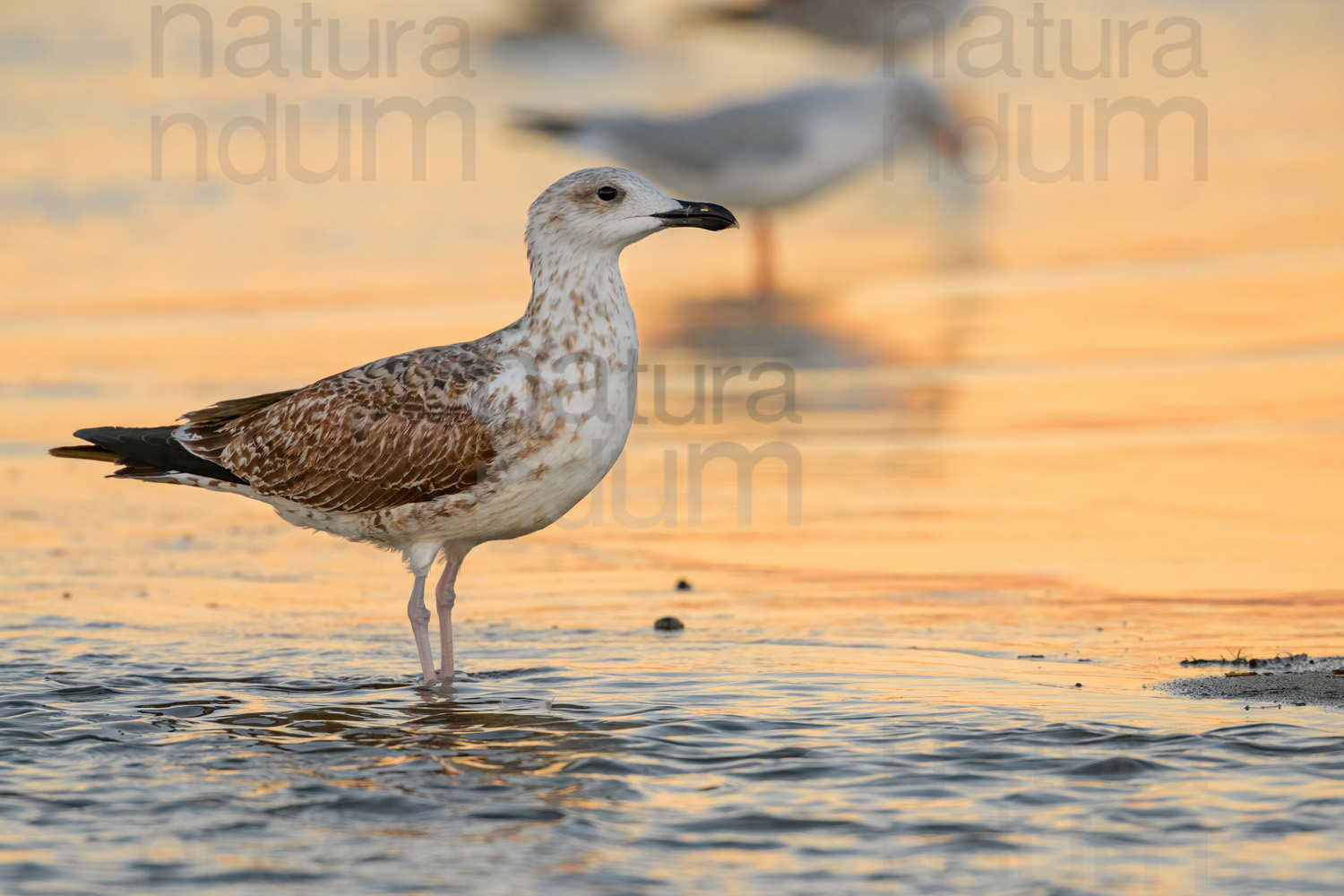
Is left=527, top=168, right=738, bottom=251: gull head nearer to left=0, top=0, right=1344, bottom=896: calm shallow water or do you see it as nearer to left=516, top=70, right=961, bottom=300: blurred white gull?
left=0, top=0, right=1344, bottom=896: calm shallow water

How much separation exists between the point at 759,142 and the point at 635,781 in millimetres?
10532

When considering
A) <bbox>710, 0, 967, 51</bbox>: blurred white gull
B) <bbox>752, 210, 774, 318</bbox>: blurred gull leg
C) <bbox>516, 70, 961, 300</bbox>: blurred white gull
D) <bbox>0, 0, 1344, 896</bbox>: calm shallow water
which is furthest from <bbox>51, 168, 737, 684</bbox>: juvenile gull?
<bbox>710, 0, 967, 51</bbox>: blurred white gull

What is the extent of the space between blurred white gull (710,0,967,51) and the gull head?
13585mm

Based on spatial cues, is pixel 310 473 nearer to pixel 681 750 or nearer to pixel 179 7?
pixel 681 750

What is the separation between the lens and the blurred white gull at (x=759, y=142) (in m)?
15.2

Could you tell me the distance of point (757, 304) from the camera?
13.8 meters

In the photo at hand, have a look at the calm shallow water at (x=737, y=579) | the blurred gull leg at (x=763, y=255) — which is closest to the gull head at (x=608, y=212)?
the calm shallow water at (x=737, y=579)

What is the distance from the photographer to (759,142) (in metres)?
15.2

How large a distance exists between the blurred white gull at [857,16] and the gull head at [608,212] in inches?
535

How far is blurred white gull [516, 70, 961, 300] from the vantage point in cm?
1518

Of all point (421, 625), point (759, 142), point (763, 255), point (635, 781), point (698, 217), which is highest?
point (759, 142)

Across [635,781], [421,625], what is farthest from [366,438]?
[635,781]

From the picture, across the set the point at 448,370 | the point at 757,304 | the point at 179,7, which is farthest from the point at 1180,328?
the point at 179,7

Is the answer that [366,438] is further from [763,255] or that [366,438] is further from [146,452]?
[763,255]
